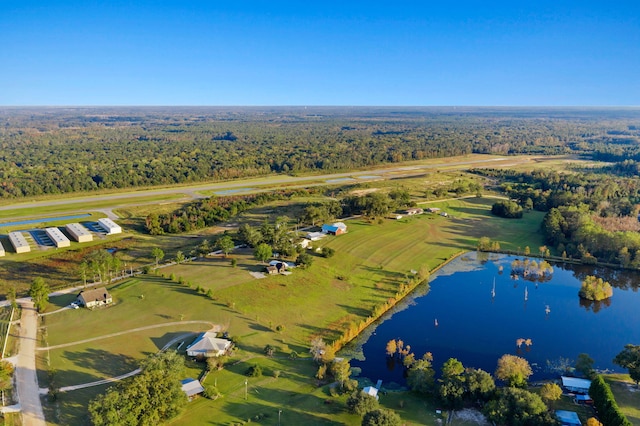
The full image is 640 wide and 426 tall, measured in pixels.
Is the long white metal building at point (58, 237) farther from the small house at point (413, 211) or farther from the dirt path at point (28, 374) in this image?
the small house at point (413, 211)

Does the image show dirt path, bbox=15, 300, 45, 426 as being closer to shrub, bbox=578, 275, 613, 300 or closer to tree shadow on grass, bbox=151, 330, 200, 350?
tree shadow on grass, bbox=151, 330, 200, 350

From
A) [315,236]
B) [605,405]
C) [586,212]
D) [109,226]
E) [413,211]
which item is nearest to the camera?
[605,405]

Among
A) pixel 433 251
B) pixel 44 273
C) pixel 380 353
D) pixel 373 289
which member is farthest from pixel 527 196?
pixel 44 273

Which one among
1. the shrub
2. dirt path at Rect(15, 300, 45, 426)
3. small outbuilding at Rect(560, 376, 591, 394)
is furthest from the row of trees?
the shrub

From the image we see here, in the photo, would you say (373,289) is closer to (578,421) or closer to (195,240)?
(578,421)

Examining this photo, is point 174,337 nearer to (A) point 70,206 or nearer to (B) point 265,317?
(B) point 265,317

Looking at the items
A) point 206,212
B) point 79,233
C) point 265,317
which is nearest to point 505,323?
point 265,317

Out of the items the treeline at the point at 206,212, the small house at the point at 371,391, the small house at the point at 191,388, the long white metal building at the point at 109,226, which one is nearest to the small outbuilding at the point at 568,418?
the small house at the point at 371,391
